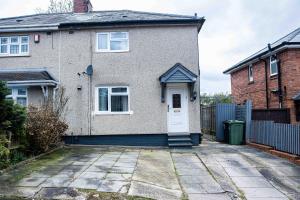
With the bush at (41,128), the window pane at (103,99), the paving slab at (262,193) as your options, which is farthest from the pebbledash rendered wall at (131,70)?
the paving slab at (262,193)

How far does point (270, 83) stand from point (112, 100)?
991 centimetres

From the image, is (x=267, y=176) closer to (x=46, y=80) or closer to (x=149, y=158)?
(x=149, y=158)

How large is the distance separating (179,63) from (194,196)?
8204 millimetres

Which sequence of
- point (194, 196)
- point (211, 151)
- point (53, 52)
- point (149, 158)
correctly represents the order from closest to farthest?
1. point (194, 196)
2. point (149, 158)
3. point (211, 151)
4. point (53, 52)

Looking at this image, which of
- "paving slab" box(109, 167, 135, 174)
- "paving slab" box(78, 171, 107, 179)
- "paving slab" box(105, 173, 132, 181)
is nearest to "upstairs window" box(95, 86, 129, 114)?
"paving slab" box(109, 167, 135, 174)

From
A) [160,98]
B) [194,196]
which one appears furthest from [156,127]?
[194,196]

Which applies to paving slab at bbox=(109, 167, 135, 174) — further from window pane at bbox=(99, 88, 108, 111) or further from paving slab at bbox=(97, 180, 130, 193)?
window pane at bbox=(99, 88, 108, 111)

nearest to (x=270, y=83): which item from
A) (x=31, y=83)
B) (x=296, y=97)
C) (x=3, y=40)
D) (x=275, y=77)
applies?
(x=275, y=77)

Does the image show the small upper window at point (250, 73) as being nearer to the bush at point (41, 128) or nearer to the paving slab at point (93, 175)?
the bush at point (41, 128)

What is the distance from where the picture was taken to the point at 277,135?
475 inches

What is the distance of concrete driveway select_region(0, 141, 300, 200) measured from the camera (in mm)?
7230

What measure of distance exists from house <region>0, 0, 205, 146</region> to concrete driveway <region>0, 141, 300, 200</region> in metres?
2.30

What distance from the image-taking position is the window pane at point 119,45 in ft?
48.6

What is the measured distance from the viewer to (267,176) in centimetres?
909
